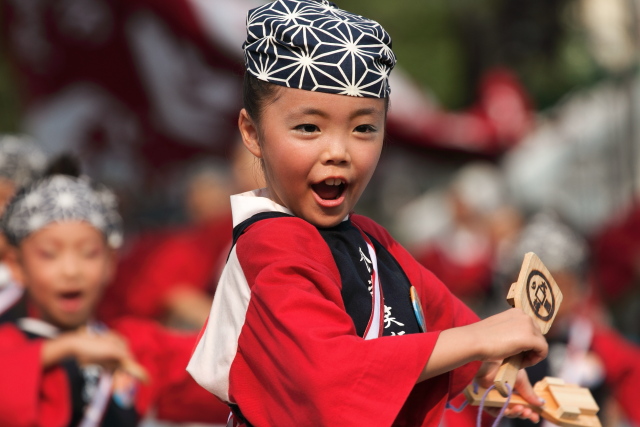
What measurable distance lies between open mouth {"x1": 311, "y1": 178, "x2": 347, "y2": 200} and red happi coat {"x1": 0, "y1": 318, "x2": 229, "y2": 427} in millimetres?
1607

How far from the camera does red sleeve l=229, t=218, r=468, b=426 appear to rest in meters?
2.25

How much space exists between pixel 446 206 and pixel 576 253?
7.55 metres

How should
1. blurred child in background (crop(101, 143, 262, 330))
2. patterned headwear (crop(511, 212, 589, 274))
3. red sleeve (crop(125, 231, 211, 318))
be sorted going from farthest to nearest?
red sleeve (crop(125, 231, 211, 318)) < blurred child in background (crop(101, 143, 262, 330)) < patterned headwear (crop(511, 212, 589, 274))

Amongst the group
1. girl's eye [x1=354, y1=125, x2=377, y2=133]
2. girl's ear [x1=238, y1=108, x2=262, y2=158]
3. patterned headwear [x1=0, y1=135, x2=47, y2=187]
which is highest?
girl's eye [x1=354, y1=125, x2=377, y2=133]

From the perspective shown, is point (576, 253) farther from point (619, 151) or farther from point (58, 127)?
point (58, 127)

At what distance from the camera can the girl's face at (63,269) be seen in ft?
13.5

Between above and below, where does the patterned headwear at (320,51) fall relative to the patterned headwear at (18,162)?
above

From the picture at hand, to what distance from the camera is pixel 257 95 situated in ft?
8.45

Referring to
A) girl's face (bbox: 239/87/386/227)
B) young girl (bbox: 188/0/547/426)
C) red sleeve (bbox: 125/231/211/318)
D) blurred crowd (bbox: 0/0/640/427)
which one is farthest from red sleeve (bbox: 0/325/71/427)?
red sleeve (bbox: 125/231/211/318)

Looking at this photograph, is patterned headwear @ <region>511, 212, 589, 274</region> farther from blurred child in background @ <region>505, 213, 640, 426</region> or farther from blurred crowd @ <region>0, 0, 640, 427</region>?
blurred crowd @ <region>0, 0, 640, 427</region>

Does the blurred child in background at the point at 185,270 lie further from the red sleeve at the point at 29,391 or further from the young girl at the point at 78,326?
the red sleeve at the point at 29,391

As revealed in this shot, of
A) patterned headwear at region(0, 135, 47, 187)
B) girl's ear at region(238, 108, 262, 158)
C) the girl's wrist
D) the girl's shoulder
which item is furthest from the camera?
patterned headwear at region(0, 135, 47, 187)

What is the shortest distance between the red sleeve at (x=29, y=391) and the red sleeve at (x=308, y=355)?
5.30 feet

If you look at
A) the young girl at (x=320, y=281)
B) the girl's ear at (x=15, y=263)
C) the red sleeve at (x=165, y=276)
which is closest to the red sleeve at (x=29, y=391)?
the girl's ear at (x=15, y=263)
